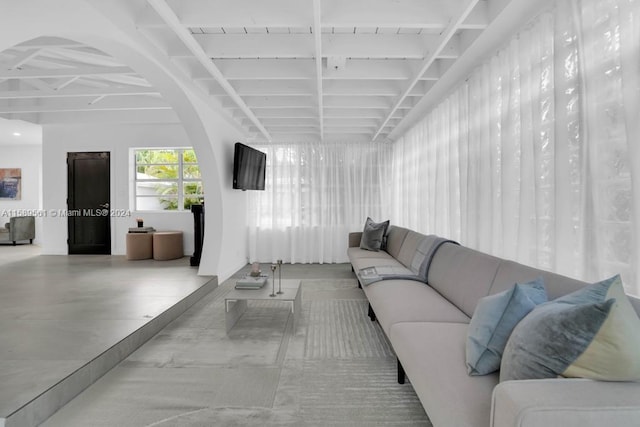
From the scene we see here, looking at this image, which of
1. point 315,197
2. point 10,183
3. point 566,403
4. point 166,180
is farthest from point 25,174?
point 566,403

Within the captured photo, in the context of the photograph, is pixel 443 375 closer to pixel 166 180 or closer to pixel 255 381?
pixel 255 381

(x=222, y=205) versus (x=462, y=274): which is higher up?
(x=222, y=205)

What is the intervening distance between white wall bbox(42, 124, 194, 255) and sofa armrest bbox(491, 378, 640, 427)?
20.7 ft

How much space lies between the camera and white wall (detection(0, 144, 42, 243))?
8.45 metres

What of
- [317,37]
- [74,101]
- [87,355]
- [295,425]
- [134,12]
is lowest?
[295,425]

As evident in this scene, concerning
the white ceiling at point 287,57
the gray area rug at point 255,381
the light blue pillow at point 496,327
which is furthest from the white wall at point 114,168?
the light blue pillow at point 496,327

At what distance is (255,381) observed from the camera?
2.22 meters

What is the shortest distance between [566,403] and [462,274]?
1.64m

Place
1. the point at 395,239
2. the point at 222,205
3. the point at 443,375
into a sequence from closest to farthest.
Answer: the point at 443,375 < the point at 222,205 < the point at 395,239

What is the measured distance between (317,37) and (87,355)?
2810 mm

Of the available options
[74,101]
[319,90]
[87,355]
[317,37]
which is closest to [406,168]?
[319,90]

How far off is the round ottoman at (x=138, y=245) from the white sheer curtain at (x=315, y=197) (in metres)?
1.88

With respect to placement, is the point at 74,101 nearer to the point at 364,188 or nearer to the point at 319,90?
the point at 319,90

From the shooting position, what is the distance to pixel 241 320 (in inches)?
134
